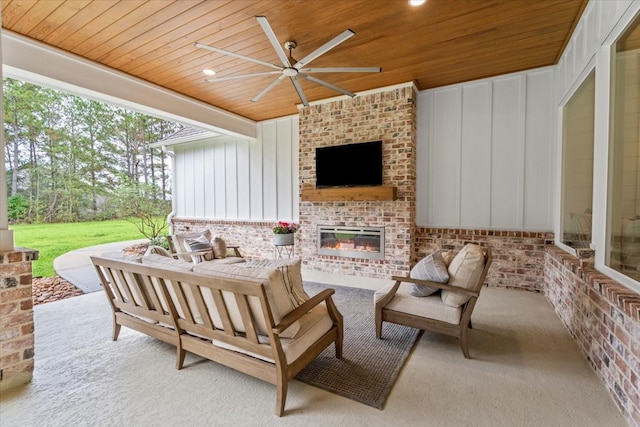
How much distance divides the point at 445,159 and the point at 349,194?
1.74m

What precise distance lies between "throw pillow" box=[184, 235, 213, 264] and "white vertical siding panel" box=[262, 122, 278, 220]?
190 centimetres

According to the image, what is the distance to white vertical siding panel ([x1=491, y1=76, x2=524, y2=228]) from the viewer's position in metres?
4.10

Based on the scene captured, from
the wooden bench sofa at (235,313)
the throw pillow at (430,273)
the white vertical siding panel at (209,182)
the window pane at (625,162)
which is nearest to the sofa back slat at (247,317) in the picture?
the wooden bench sofa at (235,313)

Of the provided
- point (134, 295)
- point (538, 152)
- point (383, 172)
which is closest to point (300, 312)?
point (134, 295)

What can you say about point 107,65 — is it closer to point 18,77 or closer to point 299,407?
point 18,77

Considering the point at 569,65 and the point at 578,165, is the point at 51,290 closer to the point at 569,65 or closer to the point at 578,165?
the point at 578,165

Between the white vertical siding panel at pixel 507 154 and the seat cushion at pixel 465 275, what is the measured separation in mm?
2304

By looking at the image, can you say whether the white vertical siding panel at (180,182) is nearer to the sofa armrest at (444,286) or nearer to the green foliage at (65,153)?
the green foliage at (65,153)

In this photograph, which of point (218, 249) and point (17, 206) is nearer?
point (218, 249)

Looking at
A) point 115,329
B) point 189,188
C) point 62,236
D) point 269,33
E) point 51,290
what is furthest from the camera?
point 189,188

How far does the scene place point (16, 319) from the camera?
1920mm

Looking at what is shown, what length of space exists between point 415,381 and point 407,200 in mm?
3010

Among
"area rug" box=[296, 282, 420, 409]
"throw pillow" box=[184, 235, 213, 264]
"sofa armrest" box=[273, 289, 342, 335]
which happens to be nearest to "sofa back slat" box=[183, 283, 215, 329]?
"sofa armrest" box=[273, 289, 342, 335]

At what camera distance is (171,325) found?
2166 millimetres
